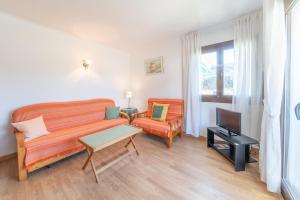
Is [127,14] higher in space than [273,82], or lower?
higher

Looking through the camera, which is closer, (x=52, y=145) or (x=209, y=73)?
(x=52, y=145)

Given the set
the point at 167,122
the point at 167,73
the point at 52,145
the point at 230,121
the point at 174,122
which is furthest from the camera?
the point at 167,73

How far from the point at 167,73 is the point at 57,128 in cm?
292

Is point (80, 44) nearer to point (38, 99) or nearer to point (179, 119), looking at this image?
point (38, 99)

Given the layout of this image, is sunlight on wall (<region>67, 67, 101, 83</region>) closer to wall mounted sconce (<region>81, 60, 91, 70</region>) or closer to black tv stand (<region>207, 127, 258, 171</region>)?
wall mounted sconce (<region>81, 60, 91, 70</region>)

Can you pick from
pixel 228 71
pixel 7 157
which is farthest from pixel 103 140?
pixel 228 71

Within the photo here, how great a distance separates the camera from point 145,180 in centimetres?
179

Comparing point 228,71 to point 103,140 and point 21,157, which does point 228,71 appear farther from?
point 21,157

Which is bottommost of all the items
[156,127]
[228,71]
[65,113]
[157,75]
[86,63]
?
[156,127]

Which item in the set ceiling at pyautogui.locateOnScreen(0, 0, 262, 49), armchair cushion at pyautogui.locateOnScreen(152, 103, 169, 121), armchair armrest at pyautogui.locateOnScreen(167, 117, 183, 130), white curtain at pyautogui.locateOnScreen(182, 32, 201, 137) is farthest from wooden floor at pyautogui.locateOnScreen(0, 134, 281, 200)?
ceiling at pyautogui.locateOnScreen(0, 0, 262, 49)

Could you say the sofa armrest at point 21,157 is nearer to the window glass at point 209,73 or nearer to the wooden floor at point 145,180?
the wooden floor at point 145,180

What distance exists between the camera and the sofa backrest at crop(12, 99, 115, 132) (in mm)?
2359

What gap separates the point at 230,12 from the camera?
2354 millimetres

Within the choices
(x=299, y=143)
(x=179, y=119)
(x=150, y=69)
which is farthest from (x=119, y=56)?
(x=299, y=143)
